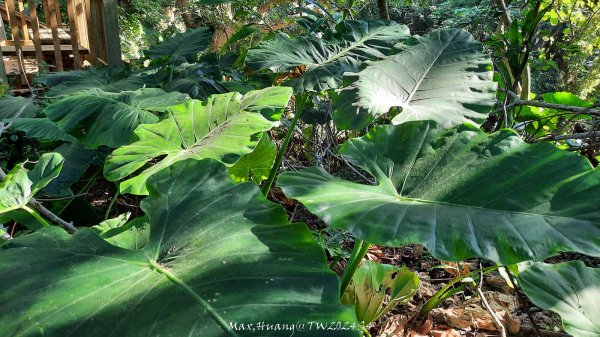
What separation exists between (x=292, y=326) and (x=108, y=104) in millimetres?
1224

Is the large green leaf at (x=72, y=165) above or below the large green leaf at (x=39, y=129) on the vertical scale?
below

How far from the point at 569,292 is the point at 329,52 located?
124cm

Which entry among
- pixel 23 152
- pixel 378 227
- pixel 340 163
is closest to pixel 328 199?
pixel 378 227

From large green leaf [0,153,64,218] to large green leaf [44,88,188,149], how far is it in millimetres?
283

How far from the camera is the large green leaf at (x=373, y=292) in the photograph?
117 cm

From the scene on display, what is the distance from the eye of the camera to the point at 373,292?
1181 mm

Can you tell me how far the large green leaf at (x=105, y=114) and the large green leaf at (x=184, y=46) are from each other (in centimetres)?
99

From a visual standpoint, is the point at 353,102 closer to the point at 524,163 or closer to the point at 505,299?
the point at 524,163

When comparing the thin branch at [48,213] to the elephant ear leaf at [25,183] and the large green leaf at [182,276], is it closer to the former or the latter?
the elephant ear leaf at [25,183]

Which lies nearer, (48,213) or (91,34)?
(48,213)

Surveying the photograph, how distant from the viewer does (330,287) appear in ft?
2.11

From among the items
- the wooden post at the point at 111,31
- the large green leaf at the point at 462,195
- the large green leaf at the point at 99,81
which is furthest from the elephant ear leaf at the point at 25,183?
the wooden post at the point at 111,31

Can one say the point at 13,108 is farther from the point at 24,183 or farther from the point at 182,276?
the point at 182,276

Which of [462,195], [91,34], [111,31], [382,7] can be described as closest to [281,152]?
[462,195]
